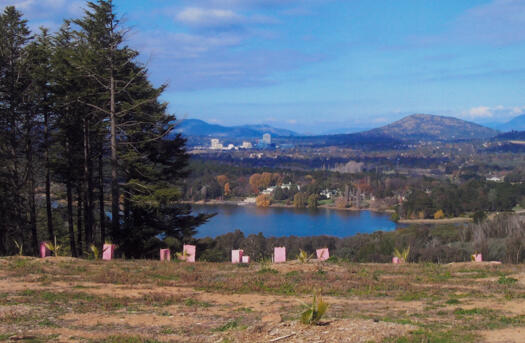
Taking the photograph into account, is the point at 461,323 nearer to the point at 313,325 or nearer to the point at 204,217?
the point at 313,325

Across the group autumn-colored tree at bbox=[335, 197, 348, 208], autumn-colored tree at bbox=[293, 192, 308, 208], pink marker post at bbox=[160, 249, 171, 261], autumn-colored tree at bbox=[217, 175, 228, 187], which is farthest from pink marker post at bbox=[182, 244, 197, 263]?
autumn-colored tree at bbox=[217, 175, 228, 187]

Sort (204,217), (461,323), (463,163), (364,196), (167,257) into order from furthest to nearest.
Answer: (463,163), (364,196), (204,217), (167,257), (461,323)

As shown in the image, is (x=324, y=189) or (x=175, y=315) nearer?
(x=175, y=315)

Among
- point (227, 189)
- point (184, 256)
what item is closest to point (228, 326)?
point (184, 256)

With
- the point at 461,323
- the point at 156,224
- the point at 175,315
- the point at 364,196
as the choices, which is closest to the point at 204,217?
Answer: the point at 156,224

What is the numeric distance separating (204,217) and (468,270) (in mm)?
11458

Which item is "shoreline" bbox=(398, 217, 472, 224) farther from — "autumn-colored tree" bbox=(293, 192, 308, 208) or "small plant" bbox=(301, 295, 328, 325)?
"small plant" bbox=(301, 295, 328, 325)

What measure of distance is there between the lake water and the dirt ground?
112 feet

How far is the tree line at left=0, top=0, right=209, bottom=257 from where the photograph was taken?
52.4 feet

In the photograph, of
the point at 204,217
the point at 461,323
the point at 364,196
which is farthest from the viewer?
the point at 364,196

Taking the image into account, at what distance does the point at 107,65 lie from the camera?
634 inches

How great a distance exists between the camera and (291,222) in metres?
58.9

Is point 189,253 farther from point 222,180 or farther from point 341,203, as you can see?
point 222,180

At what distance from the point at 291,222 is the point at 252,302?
5211cm
